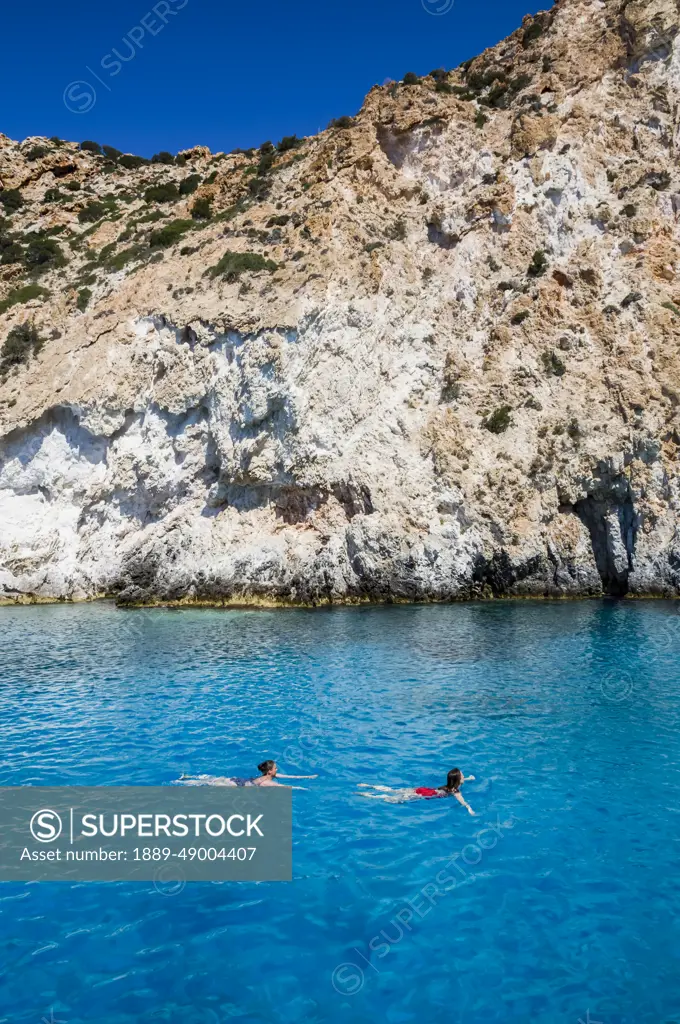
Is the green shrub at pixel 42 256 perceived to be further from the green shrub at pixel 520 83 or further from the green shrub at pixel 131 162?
the green shrub at pixel 520 83

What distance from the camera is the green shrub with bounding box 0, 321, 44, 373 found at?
4156cm

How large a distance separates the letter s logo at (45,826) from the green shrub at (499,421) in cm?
2925

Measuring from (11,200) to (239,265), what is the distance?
31.2m

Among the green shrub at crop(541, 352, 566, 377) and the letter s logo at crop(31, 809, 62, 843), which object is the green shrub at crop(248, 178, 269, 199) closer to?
the green shrub at crop(541, 352, 566, 377)

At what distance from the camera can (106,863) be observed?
909 centimetres

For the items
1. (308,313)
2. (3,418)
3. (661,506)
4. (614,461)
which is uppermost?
(308,313)

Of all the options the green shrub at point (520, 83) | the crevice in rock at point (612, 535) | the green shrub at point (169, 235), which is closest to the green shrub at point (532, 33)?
the green shrub at point (520, 83)

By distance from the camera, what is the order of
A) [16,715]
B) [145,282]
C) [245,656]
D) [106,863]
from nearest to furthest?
1. [106,863]
2. [16,715]
3. [245,656]
4. [145,282]

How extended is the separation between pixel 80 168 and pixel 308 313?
1534 inches

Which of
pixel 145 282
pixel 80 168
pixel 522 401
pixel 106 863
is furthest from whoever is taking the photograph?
pixel 80 168

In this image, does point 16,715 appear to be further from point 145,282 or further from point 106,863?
point 145,282

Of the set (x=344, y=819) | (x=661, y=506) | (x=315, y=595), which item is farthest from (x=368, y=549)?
(x=344, y=819)

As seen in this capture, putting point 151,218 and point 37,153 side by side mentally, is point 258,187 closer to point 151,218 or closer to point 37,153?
point 151,218

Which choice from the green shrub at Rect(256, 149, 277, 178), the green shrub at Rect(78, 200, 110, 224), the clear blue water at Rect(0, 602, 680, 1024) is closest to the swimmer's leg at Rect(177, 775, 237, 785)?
the clear blue water at Rect(0, 602, 680, 1024)
